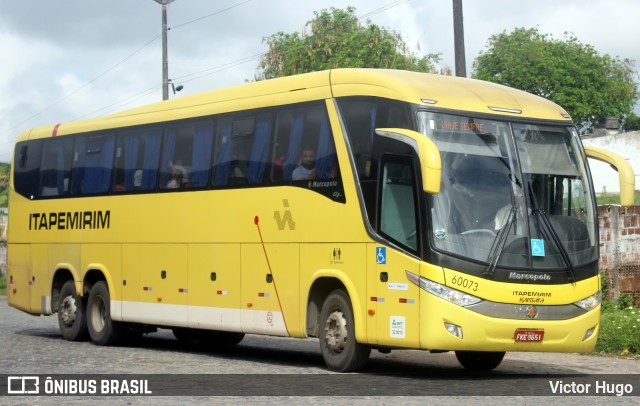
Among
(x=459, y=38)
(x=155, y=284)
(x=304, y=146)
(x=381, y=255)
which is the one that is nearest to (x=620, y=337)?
(x=381, y=255)

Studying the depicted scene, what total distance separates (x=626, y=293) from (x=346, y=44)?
214ft

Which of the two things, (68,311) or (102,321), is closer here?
(102,321)

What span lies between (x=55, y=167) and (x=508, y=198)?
35.6 feet

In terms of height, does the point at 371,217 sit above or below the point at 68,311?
above

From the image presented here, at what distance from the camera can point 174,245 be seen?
65.0 feet

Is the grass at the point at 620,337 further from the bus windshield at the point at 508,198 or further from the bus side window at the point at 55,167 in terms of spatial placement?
the bus side window at the point at 55,167

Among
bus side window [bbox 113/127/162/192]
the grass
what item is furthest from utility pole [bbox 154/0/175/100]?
the grass

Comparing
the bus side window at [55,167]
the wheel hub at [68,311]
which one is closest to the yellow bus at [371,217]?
the wheel hub at [68,311]

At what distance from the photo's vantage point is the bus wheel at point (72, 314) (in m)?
22.2

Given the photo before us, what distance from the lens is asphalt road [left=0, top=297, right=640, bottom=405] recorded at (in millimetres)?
12547

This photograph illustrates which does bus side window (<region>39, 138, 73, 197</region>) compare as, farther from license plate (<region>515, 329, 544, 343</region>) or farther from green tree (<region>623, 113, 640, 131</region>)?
green tree (<region>623, 113, 640, 131</region>)

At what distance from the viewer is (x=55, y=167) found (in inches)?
916

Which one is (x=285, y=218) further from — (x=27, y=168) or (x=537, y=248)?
(x=27, y=168)

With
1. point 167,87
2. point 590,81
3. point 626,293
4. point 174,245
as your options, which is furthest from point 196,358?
point 590,81
